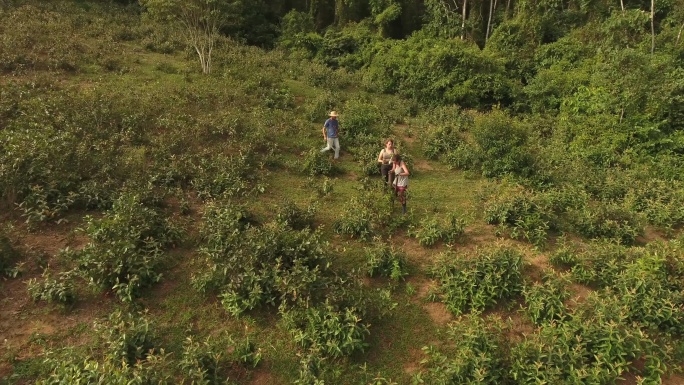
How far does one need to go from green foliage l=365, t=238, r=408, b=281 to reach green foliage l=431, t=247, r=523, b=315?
723mm

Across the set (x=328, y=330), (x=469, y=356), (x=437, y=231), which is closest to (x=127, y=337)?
(x=328, y=330)

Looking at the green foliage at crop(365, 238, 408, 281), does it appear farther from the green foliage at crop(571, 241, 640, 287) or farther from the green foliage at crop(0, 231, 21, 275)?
the green foliage at crop(0, 231, 21, 275)

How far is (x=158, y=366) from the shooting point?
16.7ft

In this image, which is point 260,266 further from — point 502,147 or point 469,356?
point 502,147

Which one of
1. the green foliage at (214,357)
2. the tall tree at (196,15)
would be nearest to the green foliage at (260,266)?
the green foliage at (214,357)

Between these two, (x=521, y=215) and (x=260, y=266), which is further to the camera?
(x=521, y=215)

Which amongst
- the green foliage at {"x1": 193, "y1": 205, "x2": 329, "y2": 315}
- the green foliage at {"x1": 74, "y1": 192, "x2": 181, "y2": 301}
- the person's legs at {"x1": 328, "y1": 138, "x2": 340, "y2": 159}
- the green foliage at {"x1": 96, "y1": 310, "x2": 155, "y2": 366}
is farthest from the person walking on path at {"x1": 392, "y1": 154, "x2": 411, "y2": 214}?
the green foliage at {"x1": 96, "y1": 310, "x2": 155, "y2": 366}

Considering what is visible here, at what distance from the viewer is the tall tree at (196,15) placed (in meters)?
15.9

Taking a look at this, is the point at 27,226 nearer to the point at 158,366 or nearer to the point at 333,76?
the point at 158,366

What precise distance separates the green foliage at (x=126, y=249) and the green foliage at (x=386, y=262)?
365 centimetres

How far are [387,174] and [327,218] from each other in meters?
2.38

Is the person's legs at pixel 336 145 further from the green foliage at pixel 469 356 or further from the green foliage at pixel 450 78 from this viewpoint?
the green foliage at pixel 450 78

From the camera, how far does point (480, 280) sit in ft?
23.3

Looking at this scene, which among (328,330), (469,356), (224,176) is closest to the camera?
(469,356)
